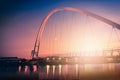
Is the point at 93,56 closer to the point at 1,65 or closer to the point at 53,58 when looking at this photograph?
the point at 53,58

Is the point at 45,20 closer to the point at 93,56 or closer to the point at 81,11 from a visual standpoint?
the point at 81,11

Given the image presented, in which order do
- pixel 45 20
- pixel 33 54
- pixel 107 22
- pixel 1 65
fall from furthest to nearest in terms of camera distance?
pixel 1 65, pixel 33 54, pixel 45 20, pixel 107 22

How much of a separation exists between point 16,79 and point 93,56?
36.5 meters

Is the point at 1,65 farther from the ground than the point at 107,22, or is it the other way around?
the point at 107,22

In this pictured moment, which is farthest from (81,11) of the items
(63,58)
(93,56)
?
(63,58)

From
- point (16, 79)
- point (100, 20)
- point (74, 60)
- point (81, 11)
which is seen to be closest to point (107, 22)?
point (100, 20)

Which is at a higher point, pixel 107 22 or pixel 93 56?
pixel 107 22

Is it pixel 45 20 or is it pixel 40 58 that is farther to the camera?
pixel 40 58

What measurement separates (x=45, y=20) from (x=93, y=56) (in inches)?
762

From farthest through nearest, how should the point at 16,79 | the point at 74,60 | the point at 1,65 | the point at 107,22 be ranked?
the point at 1,65
the point at 74,60
the point at 107,22
the point at 16,79

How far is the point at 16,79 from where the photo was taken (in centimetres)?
5709

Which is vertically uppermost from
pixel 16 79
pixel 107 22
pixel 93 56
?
pixel 107 22

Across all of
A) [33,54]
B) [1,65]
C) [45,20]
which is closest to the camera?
[45,20]

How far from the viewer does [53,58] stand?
306 feet
